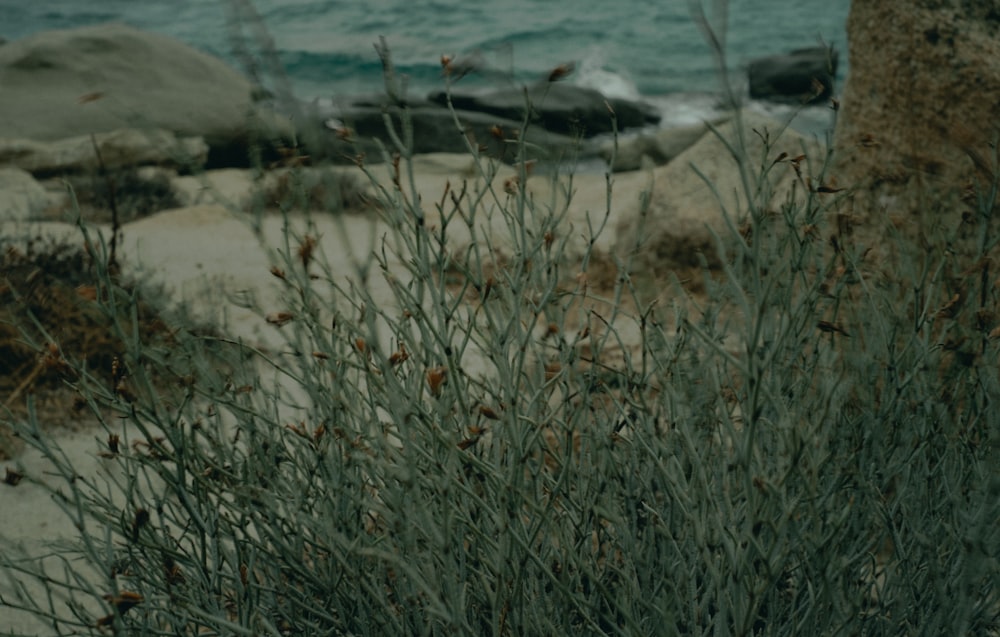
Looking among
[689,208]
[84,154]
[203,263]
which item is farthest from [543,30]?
[689,208]

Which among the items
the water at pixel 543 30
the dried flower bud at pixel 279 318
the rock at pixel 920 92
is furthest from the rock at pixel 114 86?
the dried flower bud at pixel 279 318

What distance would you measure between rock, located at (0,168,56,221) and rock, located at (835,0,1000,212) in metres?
6.01

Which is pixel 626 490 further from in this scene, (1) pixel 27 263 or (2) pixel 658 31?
(2) pixel 658 31

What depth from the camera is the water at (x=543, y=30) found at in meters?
19.7

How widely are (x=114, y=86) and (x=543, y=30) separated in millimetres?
15298

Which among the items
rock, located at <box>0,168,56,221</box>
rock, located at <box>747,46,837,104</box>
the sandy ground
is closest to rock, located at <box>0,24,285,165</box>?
rock, located at <box>0,168,56,221</box>

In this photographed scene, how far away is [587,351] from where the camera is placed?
425 cm

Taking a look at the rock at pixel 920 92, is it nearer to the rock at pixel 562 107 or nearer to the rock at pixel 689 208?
the rock at pixel 689 208

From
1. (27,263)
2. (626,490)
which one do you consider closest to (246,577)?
(626,490)

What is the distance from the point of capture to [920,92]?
3.28 meters

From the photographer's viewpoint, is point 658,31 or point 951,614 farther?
point 658,31

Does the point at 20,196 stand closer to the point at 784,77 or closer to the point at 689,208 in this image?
the point at 689,208

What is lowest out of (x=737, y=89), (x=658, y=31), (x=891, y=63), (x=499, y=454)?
(x=658, y=31)

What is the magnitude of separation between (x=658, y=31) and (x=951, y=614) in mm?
25106
